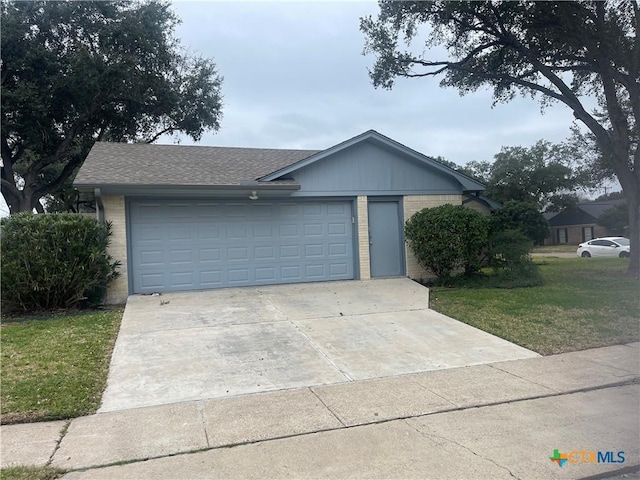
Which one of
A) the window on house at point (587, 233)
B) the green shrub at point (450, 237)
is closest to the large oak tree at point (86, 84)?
the green shrub at point (450, 237)

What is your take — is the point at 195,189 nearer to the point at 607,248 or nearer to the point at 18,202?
the point at 18,202

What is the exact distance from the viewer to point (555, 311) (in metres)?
9.24

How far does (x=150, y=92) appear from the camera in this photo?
24.0m

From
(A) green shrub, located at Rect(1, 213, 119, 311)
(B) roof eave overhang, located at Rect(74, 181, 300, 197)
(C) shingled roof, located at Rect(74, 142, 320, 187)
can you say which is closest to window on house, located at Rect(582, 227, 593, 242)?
(C) shingled roof, located at Rect(74, 142, 320, 187)

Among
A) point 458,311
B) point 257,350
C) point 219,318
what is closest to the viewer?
point 257,350

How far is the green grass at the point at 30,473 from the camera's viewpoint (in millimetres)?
3549

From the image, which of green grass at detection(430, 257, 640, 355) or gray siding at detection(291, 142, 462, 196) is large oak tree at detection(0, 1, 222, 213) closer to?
gray siding at detection(291, 142, 462, 196)

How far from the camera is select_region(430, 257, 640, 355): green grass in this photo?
7.59m

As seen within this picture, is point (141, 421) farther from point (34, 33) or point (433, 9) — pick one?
point (34, 33)

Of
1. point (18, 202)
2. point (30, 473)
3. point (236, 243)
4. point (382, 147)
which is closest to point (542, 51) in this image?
point (382, 147)

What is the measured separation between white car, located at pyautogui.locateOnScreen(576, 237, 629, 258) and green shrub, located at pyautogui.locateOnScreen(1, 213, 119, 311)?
89.7 ft

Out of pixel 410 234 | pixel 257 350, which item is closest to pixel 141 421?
pixel 257 350

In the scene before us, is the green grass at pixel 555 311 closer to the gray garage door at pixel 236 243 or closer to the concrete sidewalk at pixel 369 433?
the concrete sidewalk at pixel 369 433

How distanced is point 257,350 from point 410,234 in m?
7.27
